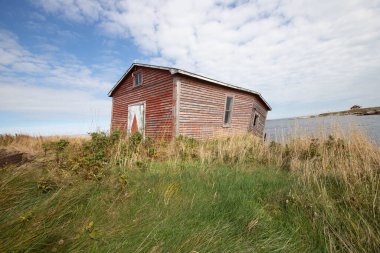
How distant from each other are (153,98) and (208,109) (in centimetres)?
343

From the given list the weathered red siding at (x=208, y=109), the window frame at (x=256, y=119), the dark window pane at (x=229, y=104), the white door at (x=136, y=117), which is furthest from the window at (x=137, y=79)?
the window frame at (x=256, y=119)

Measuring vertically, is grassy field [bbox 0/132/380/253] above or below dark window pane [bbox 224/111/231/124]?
below

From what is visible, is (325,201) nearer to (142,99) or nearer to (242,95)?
(142,99)

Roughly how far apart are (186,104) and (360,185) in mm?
9630

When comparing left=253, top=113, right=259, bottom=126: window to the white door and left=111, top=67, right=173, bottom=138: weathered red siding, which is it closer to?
left=111, top=67, right=173, bottom=138: weathered red siding

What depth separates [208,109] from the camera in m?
14.1

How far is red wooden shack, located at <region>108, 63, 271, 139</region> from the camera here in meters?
12.4

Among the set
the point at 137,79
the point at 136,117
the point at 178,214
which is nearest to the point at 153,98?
the point at 136,117

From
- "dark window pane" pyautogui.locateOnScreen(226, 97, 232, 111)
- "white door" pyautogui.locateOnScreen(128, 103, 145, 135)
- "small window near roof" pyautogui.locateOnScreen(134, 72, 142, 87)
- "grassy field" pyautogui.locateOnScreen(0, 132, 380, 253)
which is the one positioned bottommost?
"grassy field" pyautogui.locateOnScreen(0, 132, 380, 253)

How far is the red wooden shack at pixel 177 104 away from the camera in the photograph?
12.4 m

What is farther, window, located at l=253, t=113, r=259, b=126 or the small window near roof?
window, located at l=253, t=113, r=259, b=126

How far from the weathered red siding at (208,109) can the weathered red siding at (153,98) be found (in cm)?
77

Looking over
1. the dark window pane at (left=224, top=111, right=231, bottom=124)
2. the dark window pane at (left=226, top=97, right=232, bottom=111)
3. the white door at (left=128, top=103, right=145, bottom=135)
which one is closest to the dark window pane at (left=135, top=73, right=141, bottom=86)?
the white door at (left=128, top=103, right=145, bottom=135)

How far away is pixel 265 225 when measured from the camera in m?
2.91
